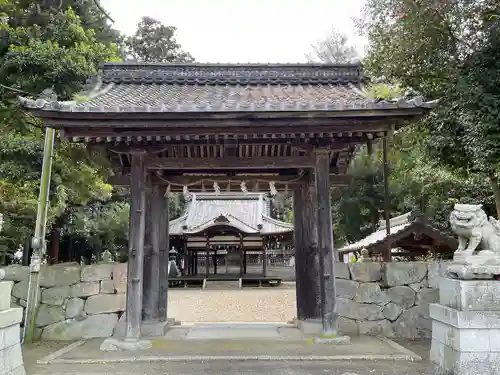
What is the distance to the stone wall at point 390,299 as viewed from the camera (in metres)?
7.17

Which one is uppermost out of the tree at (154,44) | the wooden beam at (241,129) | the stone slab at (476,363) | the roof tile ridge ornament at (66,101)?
the tree at (154,44)

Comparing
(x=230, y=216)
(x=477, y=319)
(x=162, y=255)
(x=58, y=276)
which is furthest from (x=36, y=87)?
(x=230, y=216)

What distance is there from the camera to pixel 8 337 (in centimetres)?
441

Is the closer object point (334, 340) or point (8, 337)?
point (8, 337)

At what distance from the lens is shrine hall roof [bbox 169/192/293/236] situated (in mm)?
20562

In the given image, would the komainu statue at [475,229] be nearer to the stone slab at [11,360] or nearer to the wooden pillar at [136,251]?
the wooden pillar at [136,251]

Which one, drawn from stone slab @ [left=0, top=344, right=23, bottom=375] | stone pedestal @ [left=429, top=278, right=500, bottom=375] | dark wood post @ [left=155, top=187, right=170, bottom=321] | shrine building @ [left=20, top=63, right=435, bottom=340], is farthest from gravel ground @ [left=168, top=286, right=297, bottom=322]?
stone pedestal @ [left=429, top=278, right=500, bottom=375]

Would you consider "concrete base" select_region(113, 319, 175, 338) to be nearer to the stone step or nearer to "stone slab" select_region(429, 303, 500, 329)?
"stone slab" select_region(429, 303, 500, 329)

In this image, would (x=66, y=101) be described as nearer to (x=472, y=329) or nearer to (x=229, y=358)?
(x=229, y=358)

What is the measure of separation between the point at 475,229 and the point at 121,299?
6.00 m

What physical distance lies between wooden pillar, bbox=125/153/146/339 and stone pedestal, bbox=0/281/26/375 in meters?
1.71

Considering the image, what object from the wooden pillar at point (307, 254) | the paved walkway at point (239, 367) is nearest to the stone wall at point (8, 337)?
the paved walkway at point (239, 367)

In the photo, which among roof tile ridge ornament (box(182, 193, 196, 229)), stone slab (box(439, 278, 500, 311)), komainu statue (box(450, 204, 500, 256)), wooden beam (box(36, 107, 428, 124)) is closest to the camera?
stone slab (box(439, 278, 500, 311))

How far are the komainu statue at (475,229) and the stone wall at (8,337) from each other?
17.4 ft
